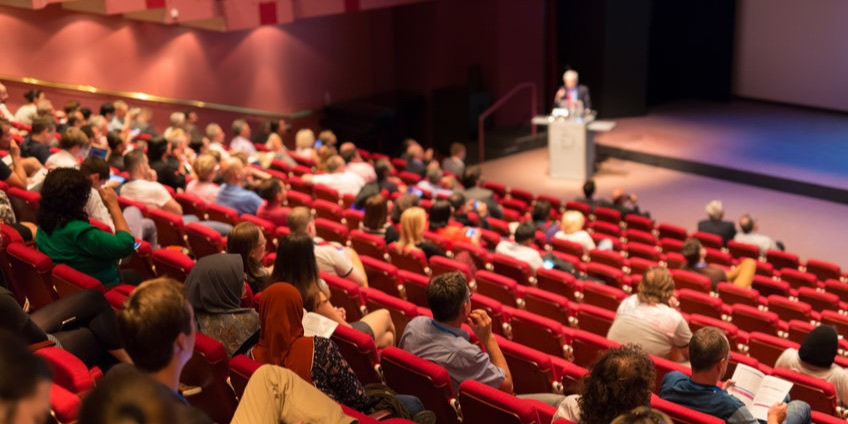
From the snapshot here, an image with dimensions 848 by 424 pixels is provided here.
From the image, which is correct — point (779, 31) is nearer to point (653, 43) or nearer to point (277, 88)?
point (653, 43)

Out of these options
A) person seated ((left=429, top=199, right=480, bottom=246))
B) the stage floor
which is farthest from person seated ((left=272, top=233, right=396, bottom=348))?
the stage floor

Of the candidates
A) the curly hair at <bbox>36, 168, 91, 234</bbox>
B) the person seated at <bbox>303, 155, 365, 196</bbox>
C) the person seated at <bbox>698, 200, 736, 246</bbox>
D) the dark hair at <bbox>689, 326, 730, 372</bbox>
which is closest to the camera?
the dark hair at <bbox>689, 326, 730, 372</bbox>

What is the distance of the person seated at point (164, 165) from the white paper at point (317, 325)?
14.6ft

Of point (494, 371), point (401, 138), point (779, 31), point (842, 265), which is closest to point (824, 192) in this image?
point (842, 265)

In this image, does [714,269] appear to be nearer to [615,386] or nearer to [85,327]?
[615,386]

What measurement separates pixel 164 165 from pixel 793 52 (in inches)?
452

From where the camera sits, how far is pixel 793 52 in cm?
1503

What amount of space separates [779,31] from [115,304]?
1395 cm

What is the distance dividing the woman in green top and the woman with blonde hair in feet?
7.60

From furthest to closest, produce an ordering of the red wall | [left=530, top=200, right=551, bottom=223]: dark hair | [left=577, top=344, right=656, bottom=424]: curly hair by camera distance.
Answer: the red wall
[left=530, top=200, right=551, bottom=223]: dark hair
[left=577, top=344, right=656, bottom=424]: curly hair

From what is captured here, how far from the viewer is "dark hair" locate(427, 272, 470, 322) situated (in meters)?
4.08

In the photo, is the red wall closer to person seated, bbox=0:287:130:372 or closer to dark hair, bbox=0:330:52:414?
person seated, bbox=0:287:130:372

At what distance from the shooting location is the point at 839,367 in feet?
15.6

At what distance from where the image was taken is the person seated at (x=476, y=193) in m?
Answer: 9.21
